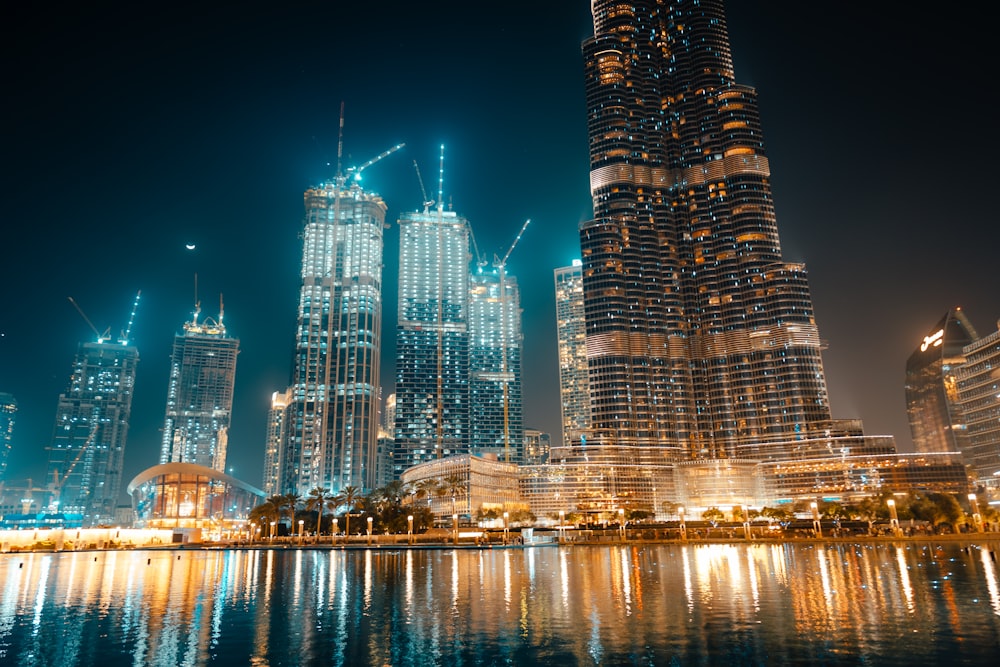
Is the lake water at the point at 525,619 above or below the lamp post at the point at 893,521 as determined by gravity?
below

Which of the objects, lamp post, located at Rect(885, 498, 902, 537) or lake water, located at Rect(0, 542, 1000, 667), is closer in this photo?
lake water, located at Rect(0, 542, 1000, 667)

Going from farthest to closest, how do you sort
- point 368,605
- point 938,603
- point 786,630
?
point 368,605 → point 938,603 → point 786,630

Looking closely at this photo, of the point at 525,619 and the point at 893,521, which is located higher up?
the point at 893,521

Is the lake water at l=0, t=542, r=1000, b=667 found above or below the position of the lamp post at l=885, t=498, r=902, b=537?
below

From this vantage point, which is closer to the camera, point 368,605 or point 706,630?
point 706,630

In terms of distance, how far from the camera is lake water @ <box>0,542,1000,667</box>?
27.9 metres

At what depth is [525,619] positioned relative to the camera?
37.0 metres

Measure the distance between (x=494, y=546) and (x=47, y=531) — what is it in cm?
10743

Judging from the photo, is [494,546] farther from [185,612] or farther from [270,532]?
[185,612]

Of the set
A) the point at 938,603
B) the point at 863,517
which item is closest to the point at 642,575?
the point at 938,603

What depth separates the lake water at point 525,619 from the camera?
27922 mm

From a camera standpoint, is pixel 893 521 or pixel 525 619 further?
pixel 893 521

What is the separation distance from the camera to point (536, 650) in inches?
1128

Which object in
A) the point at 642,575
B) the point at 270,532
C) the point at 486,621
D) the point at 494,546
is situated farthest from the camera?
the point at 270,532
